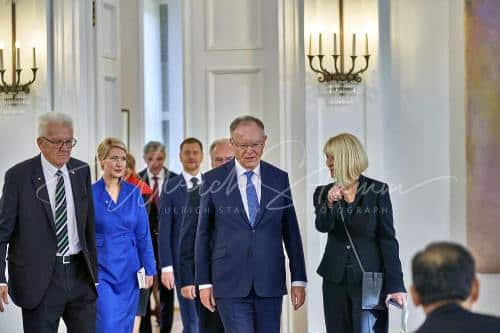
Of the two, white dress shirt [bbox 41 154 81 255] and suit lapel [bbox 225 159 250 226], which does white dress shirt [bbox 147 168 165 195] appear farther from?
suit lapel [bbox 225 159 250 226]

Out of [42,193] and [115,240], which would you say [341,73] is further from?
[42,193]

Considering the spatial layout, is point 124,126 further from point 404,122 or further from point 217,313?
point 217,313

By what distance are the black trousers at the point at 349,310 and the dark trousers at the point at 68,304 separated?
1.23 m

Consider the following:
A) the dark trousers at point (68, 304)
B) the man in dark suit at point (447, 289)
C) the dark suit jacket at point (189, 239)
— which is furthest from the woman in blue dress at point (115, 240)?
the man in dark suit at point (447, 289)

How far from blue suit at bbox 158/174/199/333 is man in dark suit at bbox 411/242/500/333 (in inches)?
169

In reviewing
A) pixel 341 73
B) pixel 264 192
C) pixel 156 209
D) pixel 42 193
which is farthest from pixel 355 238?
pixel 156 209

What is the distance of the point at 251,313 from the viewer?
17.7ft

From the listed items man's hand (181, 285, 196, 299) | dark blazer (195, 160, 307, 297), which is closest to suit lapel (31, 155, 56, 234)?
dark blazer (195, 160, 307, 297)

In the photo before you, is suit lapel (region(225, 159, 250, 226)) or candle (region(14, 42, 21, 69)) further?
candle (region(14, 42, 21, 69))

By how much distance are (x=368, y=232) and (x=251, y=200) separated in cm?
61

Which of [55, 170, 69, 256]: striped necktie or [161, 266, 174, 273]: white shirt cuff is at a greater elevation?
[55, 170, 69, 256]: striped necktie

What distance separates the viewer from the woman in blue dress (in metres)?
6.35

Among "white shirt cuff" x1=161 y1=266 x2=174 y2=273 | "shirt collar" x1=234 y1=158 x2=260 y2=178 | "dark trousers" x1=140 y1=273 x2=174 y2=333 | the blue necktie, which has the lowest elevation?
"dark trousers" x1=140 y1=273 x2=174 y2=333

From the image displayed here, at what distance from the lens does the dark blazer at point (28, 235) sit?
5367mm
